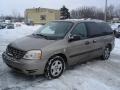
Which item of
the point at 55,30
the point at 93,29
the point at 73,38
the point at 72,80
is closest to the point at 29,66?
the point at 72,80

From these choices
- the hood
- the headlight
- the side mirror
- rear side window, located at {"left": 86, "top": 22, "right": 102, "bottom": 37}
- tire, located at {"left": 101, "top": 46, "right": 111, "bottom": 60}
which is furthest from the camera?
tire, located at {"left": 101, "top": 46, "right": 111, "bottom": 60}

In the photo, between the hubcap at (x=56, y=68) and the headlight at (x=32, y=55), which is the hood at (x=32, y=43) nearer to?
the headlight at (x=32, y=55)

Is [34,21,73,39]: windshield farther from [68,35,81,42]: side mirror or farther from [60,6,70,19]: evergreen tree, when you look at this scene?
[60,6,70,19]: evergreen tree

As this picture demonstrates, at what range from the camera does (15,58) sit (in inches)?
225

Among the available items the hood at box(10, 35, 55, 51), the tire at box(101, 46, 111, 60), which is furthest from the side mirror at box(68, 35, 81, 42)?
the tire at box(101, 46, 111, 60)

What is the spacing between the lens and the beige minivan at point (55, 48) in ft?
18.3

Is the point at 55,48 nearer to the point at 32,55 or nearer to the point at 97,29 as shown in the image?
the point at 32,55

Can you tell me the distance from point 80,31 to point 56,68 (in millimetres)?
1651

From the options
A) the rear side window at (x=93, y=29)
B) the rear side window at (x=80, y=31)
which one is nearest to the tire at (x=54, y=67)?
the rear side window at (x=80, y=31)

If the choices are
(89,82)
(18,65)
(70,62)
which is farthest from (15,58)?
(89,82)

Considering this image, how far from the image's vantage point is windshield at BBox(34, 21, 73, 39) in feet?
21.4

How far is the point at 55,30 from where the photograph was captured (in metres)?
6.89

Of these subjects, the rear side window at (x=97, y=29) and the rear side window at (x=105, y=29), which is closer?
the rear side window at (x=97, y=29)

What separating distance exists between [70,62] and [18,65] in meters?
1.71
